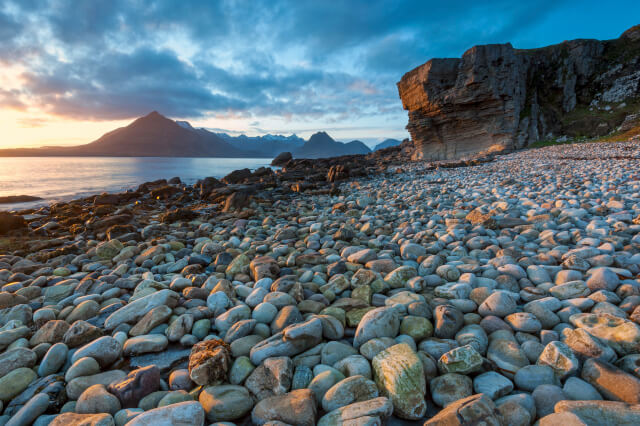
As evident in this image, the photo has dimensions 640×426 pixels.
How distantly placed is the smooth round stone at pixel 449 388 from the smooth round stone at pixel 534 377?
10.3 inches

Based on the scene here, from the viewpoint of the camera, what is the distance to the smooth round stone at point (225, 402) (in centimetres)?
146

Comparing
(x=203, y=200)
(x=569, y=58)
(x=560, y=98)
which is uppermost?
(x=569, y=58)

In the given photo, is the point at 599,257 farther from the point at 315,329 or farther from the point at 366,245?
the point at 315,329

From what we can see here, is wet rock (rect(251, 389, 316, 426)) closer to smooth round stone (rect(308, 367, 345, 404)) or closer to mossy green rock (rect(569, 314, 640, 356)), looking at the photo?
smooth round stone (rect(308, 367, 345, 404))

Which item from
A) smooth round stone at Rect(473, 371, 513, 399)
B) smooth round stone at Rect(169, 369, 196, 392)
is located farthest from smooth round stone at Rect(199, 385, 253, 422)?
smooth round stone at Rect(473, 371, 513, 399)

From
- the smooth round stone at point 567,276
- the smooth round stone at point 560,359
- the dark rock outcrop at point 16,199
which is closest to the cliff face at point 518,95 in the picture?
the smooth round stone at point 567,276

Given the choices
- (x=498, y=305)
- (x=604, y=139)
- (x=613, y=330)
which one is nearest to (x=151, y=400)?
(x=498, y=305)

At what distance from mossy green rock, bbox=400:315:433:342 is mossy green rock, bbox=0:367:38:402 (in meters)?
2.42

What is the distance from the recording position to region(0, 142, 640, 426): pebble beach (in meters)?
1.42

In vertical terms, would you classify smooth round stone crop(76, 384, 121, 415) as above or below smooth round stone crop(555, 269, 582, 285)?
below

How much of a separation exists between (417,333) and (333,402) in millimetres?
809

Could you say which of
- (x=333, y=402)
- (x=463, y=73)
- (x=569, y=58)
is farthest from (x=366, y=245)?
(x=569, y=58)

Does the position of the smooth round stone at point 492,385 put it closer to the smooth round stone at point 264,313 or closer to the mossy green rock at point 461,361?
the mossy green rock at point 461,361

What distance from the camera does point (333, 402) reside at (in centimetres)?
144
